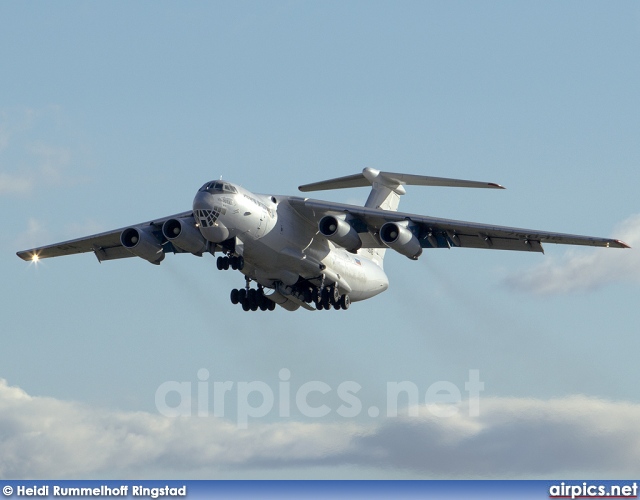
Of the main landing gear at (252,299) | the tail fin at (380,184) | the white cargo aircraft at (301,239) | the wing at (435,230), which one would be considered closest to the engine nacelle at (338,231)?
the white cargo aircraft at (301,239)

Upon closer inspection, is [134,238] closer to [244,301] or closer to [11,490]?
[244,301]

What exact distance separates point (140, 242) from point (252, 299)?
314 centimetres

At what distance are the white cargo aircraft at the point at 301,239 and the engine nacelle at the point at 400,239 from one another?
22mm

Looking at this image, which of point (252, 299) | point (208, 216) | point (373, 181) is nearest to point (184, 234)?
point (208, 216)

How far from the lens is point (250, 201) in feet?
100

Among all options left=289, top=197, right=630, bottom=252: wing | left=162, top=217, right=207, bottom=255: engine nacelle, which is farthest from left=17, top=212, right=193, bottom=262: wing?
left=289, top=197, right=630, bottom=252: wing

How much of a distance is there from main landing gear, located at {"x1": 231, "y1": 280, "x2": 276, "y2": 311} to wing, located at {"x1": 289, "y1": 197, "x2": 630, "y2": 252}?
2500 mm

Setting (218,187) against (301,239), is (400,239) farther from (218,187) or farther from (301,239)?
(218,187)

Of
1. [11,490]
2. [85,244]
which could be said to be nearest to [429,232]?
[85,244]

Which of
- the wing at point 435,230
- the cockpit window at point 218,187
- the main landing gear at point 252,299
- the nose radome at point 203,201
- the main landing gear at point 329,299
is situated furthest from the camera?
the main landing gear at point 252,299

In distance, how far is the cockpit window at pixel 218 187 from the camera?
30.0m

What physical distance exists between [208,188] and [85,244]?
238 inches

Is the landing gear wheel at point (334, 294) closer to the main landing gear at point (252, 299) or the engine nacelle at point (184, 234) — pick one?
the main landing gear at point (252, 299)

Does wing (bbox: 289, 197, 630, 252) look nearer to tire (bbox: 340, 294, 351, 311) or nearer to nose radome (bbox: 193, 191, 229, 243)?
tire (bbox: 340, 294, 351, 311)
